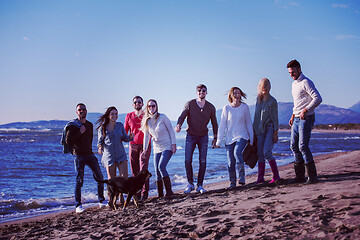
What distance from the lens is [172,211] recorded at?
16.2ft

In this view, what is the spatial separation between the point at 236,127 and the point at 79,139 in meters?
3.16

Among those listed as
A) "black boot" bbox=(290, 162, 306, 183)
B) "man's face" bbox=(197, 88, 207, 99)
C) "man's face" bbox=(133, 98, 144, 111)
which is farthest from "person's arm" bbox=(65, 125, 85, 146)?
"black boot" bbox=(290, 162, 306, 183)

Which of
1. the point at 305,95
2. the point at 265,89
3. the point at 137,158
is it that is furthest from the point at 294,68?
the point at 137,158

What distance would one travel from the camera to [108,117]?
6453 millimetres

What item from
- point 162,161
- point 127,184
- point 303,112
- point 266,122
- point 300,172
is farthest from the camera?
point 162,161

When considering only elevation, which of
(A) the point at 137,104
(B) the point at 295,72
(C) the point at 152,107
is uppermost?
(B) the point at 295,72

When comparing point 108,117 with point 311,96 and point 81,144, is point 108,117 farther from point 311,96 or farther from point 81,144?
point 311,96

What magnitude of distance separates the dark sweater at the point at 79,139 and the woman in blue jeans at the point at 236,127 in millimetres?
2618

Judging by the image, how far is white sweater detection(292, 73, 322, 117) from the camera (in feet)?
16.9

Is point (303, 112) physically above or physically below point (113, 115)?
below

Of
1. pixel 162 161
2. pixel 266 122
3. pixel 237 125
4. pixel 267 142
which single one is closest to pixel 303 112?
pixel 266 122

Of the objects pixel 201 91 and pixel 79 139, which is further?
pixel 201 91

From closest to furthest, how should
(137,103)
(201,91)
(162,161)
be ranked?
(162,161), (201,91), (137,103)

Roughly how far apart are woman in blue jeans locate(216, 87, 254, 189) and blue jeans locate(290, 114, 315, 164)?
1.02 meters
